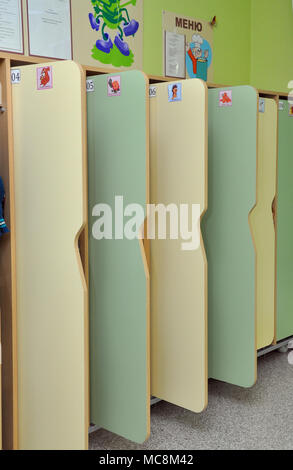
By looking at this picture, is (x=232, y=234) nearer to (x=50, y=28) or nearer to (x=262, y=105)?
(x=262, y=105)

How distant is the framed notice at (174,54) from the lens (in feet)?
11.4

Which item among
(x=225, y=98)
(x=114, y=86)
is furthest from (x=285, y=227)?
(x=114, y=86)

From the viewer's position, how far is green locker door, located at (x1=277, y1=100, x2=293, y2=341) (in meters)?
3.09

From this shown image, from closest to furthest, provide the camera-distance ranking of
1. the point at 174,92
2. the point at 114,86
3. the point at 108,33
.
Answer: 1. the point at 114,86
2. the point at 174,92
3. the point at 108,33

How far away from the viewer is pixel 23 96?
6.36 feet

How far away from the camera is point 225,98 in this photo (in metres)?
2.53

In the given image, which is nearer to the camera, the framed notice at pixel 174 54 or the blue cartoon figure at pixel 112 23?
the blue cartoon figure at pixel 112 23

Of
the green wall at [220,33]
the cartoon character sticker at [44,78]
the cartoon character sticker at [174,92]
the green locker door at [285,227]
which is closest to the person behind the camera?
the cartoon character sticker at [44,78]

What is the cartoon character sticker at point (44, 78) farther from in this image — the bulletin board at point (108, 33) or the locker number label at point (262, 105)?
the locker number label at point (262, 105)

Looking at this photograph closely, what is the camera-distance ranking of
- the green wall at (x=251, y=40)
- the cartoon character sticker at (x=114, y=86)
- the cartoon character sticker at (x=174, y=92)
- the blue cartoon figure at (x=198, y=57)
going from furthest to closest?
the green wall at (x=251, y=40) < the blue cartoon figure at (x=198, y=57) < the cartoon character sticker at (x=174, y=92) < the cartoon character sticker at (x=114, y=86)

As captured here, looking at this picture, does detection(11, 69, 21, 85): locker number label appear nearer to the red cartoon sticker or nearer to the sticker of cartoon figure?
the red cartoon sticker

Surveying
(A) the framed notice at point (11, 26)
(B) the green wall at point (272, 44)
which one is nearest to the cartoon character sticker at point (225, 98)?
(A) the framed notice at point (11, 26)

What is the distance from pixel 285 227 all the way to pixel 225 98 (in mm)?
1063

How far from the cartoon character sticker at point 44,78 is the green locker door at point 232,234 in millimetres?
1003
